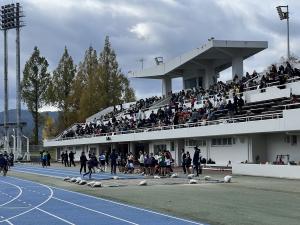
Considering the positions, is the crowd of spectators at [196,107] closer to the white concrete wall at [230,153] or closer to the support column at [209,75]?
the white concrete wall at [230,153]

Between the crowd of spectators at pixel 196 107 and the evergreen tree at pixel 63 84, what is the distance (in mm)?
19673

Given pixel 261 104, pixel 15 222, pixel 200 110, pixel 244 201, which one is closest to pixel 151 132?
pixel 200 110

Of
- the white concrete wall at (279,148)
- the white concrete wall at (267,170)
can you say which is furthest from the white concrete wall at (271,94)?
the white concrete wall at (267,170)

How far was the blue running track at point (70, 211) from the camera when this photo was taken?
613 inches

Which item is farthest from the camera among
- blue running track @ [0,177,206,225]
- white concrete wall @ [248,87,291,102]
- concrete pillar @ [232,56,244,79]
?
concrete pillar @ [232,56,244,79]

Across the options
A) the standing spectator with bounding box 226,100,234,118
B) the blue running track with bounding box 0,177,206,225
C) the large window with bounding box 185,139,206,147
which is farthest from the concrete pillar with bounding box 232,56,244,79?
the blue running track with bounding box 0,177,206,225

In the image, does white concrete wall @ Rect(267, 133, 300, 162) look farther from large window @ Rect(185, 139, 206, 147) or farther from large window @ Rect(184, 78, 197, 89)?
large window @ Rect(184, 78, 197, 89)

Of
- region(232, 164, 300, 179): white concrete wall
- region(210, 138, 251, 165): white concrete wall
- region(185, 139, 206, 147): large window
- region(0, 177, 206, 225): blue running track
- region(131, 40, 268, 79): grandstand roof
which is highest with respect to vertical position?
region(131, 40, 268, 79): grandstand roof

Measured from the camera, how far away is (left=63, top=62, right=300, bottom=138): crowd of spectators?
1655 inches

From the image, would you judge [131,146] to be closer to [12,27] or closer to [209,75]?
[209,75]

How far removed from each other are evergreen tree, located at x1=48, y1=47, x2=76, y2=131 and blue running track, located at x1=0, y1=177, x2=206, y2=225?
2678 inches

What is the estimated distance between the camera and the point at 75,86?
9056cm

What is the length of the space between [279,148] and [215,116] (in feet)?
23.2

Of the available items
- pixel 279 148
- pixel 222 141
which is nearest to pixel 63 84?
pixel 222 141
